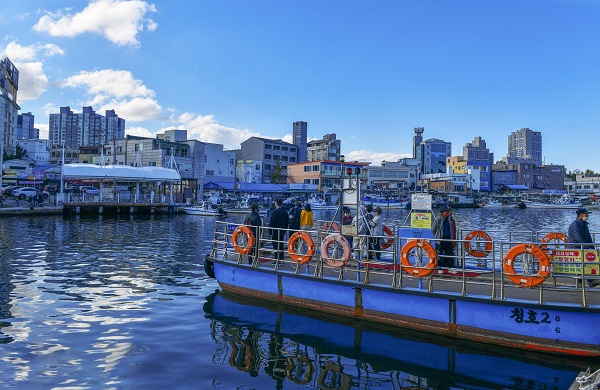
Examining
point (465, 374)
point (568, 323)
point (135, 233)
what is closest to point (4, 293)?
point (465, 374)

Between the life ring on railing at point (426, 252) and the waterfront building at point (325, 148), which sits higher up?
the waterfront building at point (325, 148)

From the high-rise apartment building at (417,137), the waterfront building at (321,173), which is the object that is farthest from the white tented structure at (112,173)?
the high-rise apartment building at (417,137)

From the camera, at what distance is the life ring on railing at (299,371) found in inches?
354

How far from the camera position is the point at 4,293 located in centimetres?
1521

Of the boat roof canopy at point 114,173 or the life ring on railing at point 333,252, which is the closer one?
the life ring on railing at point 333,252

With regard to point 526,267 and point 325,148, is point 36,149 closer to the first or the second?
→ point 325,148

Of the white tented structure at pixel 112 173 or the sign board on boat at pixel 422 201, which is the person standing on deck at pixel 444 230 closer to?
the sign board on boat at pixel 422 201

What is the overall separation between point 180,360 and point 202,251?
17572 millimetres

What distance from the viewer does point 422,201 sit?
14188mm

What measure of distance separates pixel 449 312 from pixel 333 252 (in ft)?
11.3

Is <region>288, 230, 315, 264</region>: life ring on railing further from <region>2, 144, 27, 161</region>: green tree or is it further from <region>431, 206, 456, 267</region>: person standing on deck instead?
<region>2, 144, 27, 161</region>: green tree

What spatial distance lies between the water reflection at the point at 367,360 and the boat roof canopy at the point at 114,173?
51.2 m

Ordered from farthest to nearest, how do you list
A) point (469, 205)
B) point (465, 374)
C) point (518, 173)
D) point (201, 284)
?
point (518, 173) < point (469, 205) < point (201, 284) < point (465, 374)

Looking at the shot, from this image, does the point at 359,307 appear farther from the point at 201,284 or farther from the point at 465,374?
the point at 201,284
